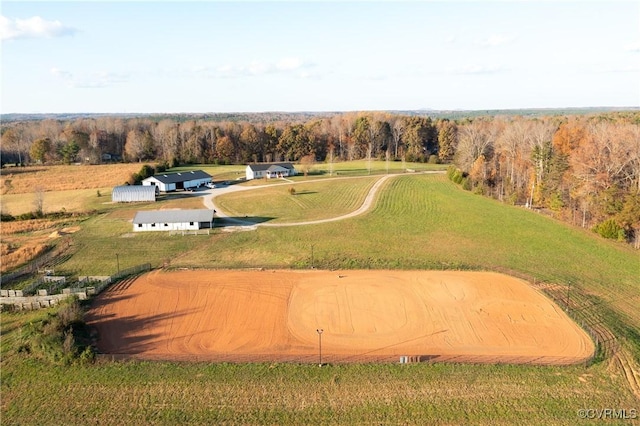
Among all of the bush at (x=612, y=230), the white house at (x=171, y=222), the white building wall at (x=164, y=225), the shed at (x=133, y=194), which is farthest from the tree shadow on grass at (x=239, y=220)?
the bush at (x=612, y=230)

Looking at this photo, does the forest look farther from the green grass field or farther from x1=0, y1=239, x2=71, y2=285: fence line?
x1=0, y1=239, x2=71, y2=285: fence line

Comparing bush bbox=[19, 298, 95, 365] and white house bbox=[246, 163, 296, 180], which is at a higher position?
white house bbox=[246, 163, 296, 180]

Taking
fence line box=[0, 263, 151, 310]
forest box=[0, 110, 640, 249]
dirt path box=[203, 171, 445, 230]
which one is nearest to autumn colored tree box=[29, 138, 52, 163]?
forest box=[0, 110, 640, 249]

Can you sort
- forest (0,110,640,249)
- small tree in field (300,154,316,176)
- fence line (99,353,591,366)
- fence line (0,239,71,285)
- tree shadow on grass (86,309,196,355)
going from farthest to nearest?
small tree in field (300,154,316,176)
forest (0,110,640,249)
fence line (0,239,71,285)
tree shadow on grass (86,309,196,355)
fence line (99,353,591,366)

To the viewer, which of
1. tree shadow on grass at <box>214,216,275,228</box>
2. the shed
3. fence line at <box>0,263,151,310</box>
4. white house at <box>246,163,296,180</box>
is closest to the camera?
fence line at <box>0,263,151,310</box>

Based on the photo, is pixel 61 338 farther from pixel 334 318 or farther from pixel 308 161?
pixel 308 161

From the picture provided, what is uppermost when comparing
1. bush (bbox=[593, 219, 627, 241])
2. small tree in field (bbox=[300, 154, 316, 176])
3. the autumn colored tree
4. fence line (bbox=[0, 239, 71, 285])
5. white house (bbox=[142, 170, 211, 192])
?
the autumn colored tree

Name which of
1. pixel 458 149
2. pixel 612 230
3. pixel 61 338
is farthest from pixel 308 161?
pixel 61 338
